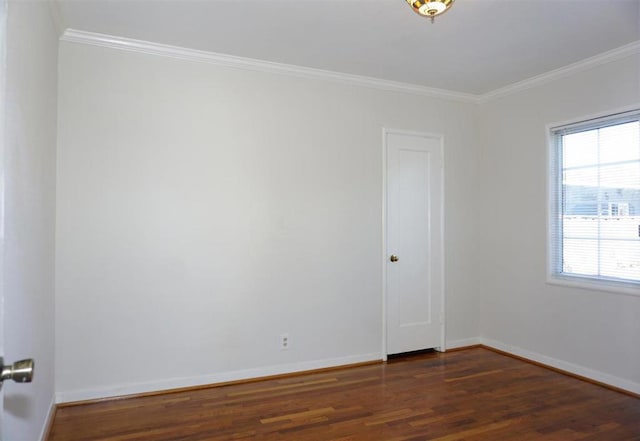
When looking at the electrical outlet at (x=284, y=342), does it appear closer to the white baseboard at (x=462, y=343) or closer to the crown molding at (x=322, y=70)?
the white baseboard at (x=462, y=343)

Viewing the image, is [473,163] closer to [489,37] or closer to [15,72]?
[489,37]

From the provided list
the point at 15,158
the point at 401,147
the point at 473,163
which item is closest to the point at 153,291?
the point at 15,158

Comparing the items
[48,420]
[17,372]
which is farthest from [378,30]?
[48,420]

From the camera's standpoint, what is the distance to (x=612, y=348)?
350cm

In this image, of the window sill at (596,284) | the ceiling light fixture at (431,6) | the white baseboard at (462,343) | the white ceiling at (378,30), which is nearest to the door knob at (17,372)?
the ceiling light fixture at (431,6)

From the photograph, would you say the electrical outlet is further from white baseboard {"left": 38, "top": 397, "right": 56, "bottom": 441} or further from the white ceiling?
the white ceiling

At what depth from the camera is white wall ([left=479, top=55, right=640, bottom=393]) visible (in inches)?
136

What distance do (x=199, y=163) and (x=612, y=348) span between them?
370cm

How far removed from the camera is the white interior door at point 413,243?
425 centimetres

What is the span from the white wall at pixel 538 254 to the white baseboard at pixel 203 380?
1495 mm

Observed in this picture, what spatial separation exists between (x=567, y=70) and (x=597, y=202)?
3.98 feet

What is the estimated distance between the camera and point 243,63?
3.63m

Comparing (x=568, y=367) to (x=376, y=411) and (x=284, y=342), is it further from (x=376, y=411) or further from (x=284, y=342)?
(x=284, y=342)

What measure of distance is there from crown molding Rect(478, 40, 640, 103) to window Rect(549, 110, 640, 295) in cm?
47
